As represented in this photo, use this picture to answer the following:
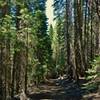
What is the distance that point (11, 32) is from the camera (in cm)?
2341

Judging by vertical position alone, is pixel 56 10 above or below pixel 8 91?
above

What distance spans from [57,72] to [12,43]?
5023 centimetres

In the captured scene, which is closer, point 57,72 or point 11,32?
point 11,32

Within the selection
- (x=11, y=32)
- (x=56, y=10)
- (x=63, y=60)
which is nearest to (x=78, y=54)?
(x=11, y=32)

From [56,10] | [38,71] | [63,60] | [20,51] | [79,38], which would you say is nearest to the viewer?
[20,51]

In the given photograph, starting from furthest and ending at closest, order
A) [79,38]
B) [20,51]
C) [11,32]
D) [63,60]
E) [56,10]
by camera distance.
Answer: [63,60]
[56,10]
[79,38]
[20,51]
[11,32]

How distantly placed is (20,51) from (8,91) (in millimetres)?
3093

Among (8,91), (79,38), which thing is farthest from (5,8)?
(79,38)

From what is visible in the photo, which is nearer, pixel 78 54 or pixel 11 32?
pixel 11 32

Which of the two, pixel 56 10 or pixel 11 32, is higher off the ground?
pixel 56 10

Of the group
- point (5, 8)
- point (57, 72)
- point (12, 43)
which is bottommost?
point (57, 72)

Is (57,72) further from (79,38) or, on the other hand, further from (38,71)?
(79,38)

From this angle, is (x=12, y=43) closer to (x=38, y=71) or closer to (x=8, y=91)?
(x=8, y=91)

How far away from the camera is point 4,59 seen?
24.5 metres
